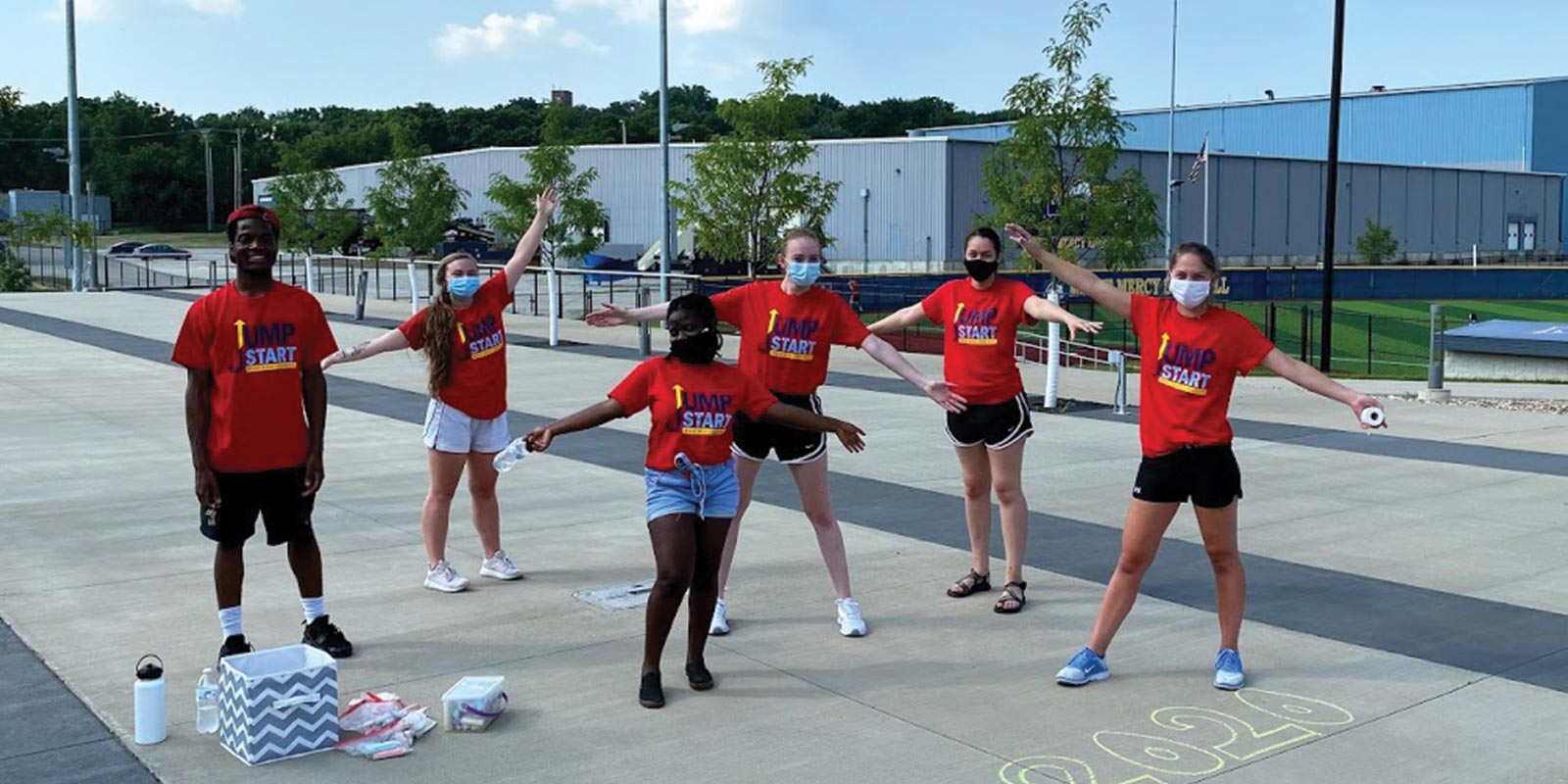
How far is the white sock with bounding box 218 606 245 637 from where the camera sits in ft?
21.0

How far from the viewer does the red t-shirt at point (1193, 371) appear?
611cm

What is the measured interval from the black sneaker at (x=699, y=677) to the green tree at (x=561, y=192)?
1002 inches

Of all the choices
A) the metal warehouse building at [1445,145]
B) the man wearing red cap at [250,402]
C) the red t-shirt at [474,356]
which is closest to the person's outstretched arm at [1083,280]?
the red t-shirt at [474,356]

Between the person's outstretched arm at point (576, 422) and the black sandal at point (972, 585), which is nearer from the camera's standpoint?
the person's outstretched arm at point (576, 422)

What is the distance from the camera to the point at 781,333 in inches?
275

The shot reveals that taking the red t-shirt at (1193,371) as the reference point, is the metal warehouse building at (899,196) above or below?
above

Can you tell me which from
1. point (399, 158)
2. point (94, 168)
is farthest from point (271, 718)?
point (94, 168)

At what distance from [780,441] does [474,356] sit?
181cm

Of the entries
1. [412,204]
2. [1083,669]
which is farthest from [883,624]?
[412,204]

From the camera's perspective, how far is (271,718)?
5.38 m

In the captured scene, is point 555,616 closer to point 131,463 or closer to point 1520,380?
point 131,463

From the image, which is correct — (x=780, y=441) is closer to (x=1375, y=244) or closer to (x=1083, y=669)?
(x=1083, y=669)

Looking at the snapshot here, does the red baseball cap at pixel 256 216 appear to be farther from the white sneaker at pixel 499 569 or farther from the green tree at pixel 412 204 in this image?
the green tree at pixel 412 204

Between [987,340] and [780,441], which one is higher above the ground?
[987,340]
